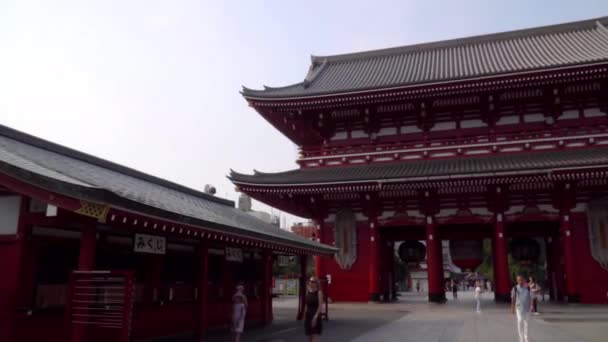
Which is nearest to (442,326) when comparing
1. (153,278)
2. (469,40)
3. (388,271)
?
(153,278)

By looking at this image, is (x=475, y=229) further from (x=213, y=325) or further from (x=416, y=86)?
(x=213, y=325)

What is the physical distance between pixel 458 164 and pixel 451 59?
33.3ft

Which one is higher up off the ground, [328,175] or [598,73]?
[598,73]

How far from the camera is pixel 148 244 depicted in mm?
11102

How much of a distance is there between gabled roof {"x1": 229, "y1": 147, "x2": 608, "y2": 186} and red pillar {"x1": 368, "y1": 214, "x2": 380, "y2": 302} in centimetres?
313

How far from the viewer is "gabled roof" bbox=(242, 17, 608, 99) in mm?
25125

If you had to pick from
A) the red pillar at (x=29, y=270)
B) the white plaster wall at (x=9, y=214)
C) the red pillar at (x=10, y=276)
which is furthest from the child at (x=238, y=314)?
the white plaster wall at (x=9, y=214)

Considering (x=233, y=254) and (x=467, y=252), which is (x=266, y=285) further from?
(x=467, y=252)

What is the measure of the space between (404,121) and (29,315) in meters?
20.5

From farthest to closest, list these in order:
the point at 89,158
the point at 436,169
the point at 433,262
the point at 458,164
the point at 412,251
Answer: the point at 412,251
the point at 433,262
the point at 458,164
the point at 436,169
the point at 89,158

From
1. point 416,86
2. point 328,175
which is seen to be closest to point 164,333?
point 328,175

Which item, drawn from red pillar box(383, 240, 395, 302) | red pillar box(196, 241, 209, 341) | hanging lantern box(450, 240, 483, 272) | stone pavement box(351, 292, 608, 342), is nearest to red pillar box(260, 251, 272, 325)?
red pillar box(196, 241, 209, 341)

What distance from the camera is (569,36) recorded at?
96.7 feet

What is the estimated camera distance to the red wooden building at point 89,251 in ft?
28.4
